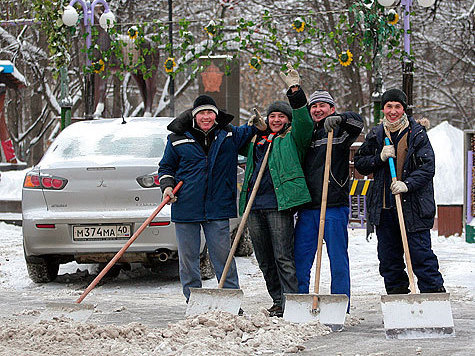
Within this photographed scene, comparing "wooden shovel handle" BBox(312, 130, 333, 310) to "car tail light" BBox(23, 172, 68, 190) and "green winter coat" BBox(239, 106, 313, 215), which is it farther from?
"car tail light" BBox(23, 172, 68, 190)

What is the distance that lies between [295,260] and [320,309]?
0.69 meters

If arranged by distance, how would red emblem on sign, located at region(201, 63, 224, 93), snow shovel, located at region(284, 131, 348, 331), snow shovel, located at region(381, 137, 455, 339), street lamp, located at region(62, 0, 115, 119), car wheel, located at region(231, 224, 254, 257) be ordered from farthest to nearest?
red emblem on sign, located at region(201, 63, 224, 93) → street lamp, located at region(62, 0, 115, 119) → car wheel, located at region(231, 224, 254, 257) → snow shovel, located at region(284, 131, 348, 331) → snow shovel, located at region(381, 137, 455, 339)

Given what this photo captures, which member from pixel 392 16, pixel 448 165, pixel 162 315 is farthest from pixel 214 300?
pixel 448 165

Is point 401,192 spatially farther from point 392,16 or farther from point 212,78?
point 212,78

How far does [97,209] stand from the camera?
8.52 meters

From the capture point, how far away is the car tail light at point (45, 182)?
859 centimetres

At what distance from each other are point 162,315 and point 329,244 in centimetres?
147

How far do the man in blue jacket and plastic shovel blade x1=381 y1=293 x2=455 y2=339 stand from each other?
1475 millimetres

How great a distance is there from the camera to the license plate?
8.48 m

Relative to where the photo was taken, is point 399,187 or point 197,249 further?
point 197,249

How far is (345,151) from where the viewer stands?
6.73m

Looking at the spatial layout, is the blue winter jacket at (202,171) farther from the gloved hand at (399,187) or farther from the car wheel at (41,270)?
the car wheel at (41,270)

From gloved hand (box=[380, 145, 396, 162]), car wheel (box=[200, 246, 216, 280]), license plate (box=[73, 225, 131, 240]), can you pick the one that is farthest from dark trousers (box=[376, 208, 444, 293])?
license plate (box=[73, 225, 131, 240])

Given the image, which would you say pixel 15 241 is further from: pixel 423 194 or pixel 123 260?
pixel 423 194
